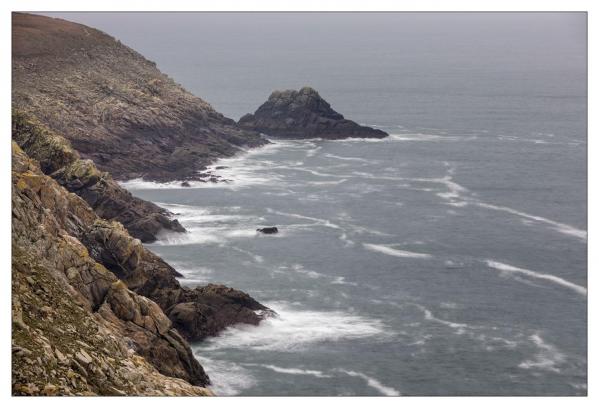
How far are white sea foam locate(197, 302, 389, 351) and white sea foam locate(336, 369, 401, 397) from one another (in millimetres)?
6552

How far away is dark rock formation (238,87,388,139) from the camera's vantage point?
183 metres

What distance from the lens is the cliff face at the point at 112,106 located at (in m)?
149

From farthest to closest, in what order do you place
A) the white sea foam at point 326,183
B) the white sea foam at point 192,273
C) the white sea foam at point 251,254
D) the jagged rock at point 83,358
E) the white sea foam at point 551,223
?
1. the white sea foam at point 326,183
2. the white sea foam at point 551,223
3. the white sea foam at point 251,254
4. the white sea foam at point 192,273
5. the jagged rock at point 83,358

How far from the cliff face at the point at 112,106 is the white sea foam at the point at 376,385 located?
239 feet

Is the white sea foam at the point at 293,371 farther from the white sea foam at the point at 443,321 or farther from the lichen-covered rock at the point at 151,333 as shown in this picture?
the white sea foam at the point at 443,321

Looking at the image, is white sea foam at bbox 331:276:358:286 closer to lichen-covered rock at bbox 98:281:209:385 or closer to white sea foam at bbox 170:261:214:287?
white sea foam at bbox 170:261:214:287

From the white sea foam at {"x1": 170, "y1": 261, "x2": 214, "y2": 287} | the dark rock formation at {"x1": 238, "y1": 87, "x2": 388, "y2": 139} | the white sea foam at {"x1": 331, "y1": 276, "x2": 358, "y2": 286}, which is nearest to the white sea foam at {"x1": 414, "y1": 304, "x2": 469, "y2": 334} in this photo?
the white sea foam at {"x1": 331, "y1": 276, "x2": 358, "y2": 286}

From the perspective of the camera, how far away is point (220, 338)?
82938mm

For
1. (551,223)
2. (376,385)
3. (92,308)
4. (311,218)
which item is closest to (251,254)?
(311,218)

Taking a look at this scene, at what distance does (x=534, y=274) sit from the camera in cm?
10281

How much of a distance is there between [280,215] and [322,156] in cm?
4088

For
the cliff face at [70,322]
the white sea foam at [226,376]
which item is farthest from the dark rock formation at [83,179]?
the white sea foam at [226,376]

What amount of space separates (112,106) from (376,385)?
95023 mm

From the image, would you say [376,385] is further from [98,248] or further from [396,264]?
[396,264]
